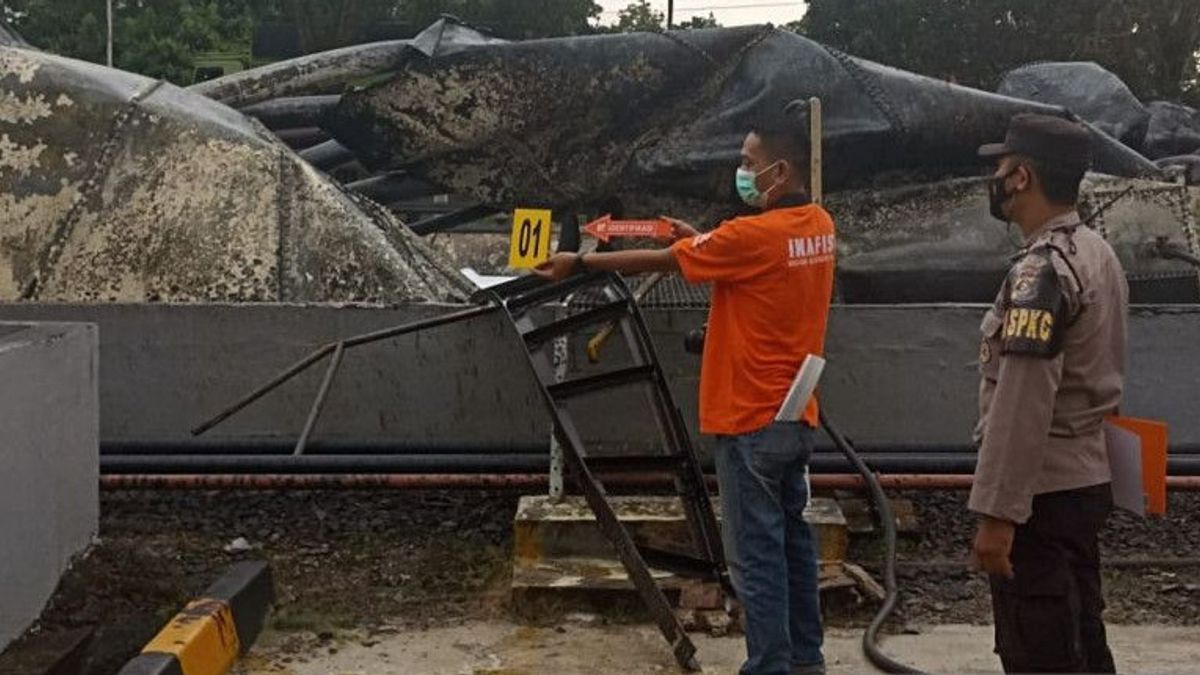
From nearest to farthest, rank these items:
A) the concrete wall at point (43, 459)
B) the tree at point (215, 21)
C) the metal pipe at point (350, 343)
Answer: the concrete wall at point (43, 459) < the metal pipe at point (350, 343) < the tree at point (215, 21)

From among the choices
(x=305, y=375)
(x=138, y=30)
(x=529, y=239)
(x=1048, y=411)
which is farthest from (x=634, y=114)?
(x=138, y=30)

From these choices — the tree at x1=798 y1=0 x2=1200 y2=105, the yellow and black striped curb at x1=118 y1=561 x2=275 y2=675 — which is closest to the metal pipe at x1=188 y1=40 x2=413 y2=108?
the yellow and black striped curb at x1=118 y1=561 x2=275 y2=675

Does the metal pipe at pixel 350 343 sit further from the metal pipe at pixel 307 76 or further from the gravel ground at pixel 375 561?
the metal pipe at pixel 307 76

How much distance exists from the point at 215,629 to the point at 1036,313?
282 cm

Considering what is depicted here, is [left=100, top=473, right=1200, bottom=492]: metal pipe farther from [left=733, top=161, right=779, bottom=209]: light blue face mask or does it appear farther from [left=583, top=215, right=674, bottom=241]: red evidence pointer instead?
[left=733, top=161, right=779, bottom=209]: light blue face mask

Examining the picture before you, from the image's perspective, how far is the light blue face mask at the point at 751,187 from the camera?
446 centimetres

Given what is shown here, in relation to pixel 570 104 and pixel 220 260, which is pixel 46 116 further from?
pixel 570 104

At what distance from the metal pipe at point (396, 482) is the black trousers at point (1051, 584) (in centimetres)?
277

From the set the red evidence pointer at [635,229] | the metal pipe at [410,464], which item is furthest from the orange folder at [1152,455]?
the metal pipe at [410,464]

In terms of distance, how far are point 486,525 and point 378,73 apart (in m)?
3.01

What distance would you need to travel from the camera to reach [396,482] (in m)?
6.20

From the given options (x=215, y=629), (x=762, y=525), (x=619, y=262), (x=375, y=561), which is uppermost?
(x=619, y=262)

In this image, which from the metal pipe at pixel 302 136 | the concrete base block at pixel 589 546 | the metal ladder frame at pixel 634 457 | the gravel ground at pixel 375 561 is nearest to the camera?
the metal ladder frame at pixel 634 457

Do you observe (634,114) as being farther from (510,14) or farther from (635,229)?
(510,14)
